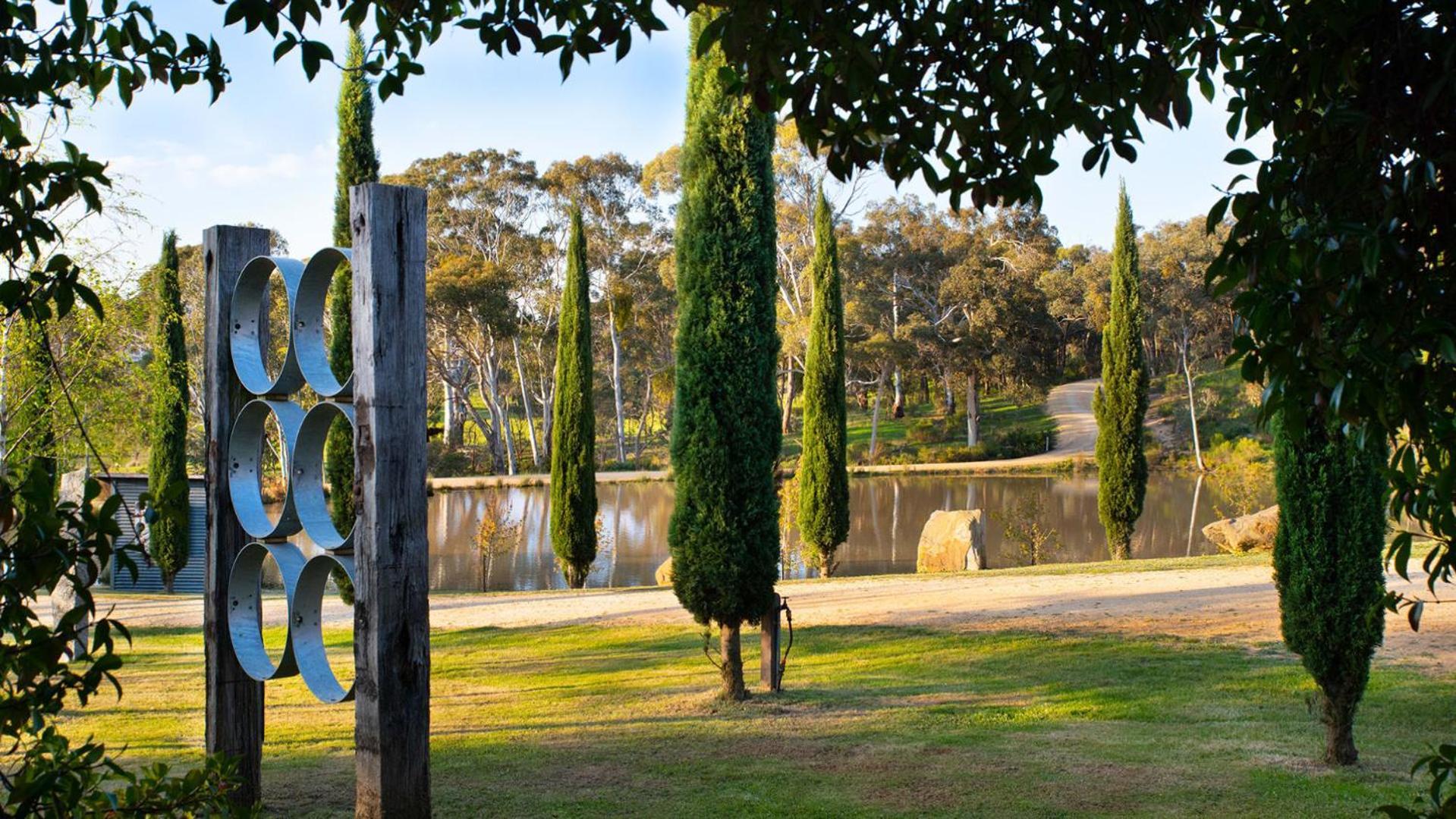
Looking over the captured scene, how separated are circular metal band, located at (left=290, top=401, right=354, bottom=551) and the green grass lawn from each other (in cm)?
157

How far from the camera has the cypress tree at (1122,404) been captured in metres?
17.4

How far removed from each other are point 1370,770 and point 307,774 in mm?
5310

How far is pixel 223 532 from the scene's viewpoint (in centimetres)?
476

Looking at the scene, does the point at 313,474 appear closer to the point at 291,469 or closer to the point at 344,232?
the point at 291,469

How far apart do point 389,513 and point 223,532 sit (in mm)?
1415

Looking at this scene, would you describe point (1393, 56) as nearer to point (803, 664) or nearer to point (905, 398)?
point (803, 664)

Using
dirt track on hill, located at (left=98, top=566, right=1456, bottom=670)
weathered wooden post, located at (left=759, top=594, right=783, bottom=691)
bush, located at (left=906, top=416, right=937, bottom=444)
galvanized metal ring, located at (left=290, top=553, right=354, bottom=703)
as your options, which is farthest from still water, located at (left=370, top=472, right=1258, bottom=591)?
galvanized metal ring, located at (left=290, top=553, right=354, bottom=703)

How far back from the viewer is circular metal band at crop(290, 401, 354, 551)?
164 inches

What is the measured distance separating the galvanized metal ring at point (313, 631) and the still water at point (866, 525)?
1318 cm

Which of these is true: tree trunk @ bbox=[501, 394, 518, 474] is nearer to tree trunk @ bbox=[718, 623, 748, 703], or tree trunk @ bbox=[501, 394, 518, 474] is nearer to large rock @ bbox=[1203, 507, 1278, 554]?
large rock @ bbox=[1203, 507, 1278, 554]

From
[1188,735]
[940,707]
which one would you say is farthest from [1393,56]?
[940,707]

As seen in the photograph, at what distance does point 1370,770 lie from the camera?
5711mm

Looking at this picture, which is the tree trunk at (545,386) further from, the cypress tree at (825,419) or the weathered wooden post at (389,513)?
the weathered wooden post at (389,513)

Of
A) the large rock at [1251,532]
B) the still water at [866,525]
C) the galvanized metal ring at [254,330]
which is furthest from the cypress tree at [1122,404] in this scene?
the galvanized metal ring at [254,330]
